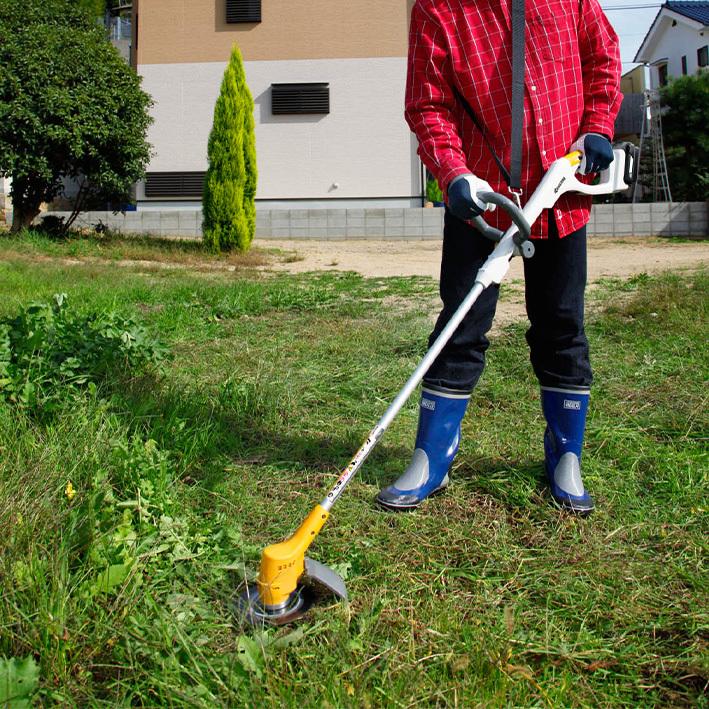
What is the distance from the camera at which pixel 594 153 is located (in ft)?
7.24

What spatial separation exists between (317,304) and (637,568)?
4.38 metres

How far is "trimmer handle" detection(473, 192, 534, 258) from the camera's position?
6.68ft

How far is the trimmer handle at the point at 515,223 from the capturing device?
2037 mm

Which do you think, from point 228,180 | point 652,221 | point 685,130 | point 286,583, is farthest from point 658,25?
point 286,583

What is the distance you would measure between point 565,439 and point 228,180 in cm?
973

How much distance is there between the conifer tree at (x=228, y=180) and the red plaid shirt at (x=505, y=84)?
30.3 feet

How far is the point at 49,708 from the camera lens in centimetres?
142

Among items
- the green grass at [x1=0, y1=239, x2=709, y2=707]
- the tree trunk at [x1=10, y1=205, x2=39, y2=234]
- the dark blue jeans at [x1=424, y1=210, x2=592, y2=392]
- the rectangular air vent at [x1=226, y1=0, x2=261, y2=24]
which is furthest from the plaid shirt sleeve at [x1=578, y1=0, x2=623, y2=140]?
the rectangular air vent at [x1=226, y1=0, x2=261, y2=24]

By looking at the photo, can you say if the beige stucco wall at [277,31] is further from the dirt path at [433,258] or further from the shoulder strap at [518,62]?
the shoulder strap at [518,62]

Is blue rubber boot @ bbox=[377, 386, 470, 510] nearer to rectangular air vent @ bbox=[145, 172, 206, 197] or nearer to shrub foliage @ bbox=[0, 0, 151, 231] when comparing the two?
shrub foliage @ bbox=[0, 0, 151, 231]

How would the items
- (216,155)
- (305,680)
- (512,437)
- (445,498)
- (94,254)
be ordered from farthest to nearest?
(216,155), (94,254), (512,437), (445,498), (305,680)

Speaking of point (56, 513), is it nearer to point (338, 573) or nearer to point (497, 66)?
point (338, 573)

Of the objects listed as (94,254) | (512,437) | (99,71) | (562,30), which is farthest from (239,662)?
(99,71)

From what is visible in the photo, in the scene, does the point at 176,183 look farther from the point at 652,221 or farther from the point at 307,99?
the point at 652,221
